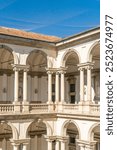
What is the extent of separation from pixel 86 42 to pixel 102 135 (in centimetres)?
1194

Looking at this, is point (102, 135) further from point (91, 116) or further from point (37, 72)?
point (37, 72)

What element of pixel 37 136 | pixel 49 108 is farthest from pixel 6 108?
pixel 37 136

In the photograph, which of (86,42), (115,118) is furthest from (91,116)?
(115,118)

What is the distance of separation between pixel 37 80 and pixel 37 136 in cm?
478

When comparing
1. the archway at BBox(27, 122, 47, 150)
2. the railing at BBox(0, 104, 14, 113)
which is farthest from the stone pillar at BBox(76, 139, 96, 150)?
the archway at BBox(27, 122, 47, 150)

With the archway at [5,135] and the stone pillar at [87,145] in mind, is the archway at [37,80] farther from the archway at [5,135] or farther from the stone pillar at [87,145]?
the stone pillar at [87,145]

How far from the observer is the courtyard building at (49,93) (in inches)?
673

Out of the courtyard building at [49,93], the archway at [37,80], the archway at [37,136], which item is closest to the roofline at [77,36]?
the courtyard building at [49,93]

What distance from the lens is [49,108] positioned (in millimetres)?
19141

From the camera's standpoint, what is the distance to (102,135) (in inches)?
234

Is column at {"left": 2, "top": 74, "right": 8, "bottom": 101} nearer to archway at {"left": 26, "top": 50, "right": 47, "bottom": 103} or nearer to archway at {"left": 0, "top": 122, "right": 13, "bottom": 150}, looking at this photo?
archway at {"left": 26, "top": 50, "right": 47, "bottom": 103}

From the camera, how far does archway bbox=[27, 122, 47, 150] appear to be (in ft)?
75.8

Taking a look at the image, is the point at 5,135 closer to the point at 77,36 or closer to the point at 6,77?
the point at 6,77

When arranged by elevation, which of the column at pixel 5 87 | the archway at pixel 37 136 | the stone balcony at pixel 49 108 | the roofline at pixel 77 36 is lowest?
the archway at pixel 37 136
